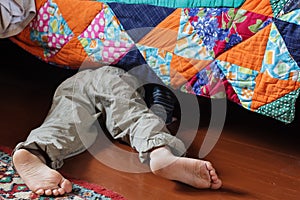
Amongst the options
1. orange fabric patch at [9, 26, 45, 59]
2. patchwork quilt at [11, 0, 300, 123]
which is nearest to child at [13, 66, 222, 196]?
patchwork quilt at [11, 0, 300, 123]

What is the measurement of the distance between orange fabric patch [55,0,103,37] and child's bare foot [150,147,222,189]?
0.62 metres

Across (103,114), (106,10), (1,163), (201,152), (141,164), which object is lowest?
(201,152)

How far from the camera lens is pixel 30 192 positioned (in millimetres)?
1262

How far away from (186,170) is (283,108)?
37cm

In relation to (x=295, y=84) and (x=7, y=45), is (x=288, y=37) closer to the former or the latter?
(x=295, y=84)

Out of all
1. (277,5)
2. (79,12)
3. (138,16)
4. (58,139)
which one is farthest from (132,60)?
(277,5)

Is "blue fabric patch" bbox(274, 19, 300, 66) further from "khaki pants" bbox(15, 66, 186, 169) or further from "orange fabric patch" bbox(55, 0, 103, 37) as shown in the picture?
"orange fabric patch" bbox(55, 0, 103, 37)

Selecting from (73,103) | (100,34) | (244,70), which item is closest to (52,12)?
(100,34)

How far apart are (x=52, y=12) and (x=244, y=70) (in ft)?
2.44

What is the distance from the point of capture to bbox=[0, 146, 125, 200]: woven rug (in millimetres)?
1248

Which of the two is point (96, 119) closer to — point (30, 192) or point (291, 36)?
point (30, 192)

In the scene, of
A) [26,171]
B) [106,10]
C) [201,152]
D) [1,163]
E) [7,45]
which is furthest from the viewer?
[7,45]

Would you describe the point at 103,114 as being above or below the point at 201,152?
above

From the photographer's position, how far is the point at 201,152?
151cm
